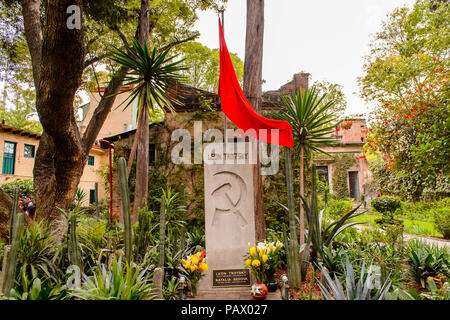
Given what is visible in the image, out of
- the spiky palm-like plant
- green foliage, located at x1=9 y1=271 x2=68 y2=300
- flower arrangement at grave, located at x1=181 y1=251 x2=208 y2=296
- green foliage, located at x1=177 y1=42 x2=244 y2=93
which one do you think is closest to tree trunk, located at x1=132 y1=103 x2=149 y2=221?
the spiky palm-like plant

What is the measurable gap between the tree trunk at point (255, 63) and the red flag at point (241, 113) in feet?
2.71

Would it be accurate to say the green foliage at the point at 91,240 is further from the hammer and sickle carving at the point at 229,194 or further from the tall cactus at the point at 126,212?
the hammer and sickle carving at the point at 229,194

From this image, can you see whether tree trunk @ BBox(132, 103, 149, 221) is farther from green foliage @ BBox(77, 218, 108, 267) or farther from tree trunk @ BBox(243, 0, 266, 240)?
tree trunk @ BBox(243, 0, 266, 240)

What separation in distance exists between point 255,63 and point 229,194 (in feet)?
8.98

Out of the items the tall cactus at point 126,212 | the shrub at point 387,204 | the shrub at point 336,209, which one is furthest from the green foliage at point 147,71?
the shrub at point 336,209

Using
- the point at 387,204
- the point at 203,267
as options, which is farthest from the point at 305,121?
the point at 387,204

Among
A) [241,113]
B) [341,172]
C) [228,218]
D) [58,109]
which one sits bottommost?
[228,218]

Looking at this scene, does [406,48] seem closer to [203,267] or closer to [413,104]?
[413,104]

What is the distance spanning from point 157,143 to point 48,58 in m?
5.32

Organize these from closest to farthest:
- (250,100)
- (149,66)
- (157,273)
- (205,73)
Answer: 1. (157,273)
2. (149,66)
3. (250,100)
4. (205,73)

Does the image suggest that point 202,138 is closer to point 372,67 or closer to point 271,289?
point 271,289

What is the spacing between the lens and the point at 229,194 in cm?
411
